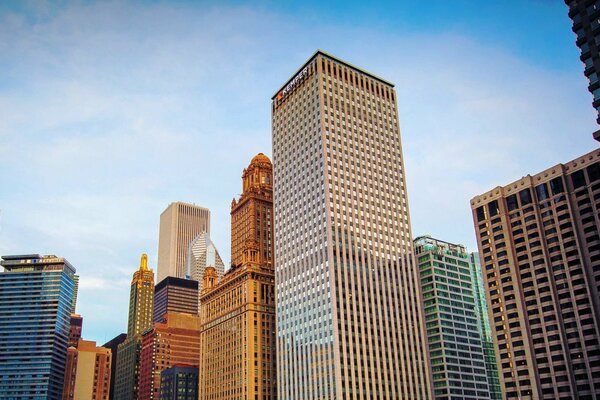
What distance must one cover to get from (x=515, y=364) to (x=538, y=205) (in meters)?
49.3

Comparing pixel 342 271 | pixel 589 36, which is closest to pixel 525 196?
pixel 342 271

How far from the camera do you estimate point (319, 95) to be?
193 m

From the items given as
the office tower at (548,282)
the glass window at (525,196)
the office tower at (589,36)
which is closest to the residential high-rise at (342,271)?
the office tower at (548,282)

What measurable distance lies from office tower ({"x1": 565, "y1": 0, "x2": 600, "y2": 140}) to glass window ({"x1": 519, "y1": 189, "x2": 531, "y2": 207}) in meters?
84.0

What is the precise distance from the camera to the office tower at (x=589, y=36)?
109 metres

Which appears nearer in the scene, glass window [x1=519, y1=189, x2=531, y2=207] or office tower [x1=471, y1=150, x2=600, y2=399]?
office tower [x1=471, y1=150, x2=600, y2=399]

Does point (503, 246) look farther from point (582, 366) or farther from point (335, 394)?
point (335, 394)

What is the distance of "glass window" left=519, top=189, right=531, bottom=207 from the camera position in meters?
194

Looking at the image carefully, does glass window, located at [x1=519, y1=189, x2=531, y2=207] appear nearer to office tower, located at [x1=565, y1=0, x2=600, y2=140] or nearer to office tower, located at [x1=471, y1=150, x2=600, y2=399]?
office tower, located at [x1=471, y1=150, x2=600, y2=399]

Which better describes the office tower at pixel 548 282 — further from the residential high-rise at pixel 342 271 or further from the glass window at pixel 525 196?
the residential high-rise at pixel 342 271

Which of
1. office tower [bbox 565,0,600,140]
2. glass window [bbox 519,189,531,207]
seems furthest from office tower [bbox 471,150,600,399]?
office tower [bbox 565,0,600,140]

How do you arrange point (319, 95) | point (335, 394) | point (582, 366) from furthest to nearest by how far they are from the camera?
1. point (319, 95)
2. point (582, 366)
3. point (335, 394)

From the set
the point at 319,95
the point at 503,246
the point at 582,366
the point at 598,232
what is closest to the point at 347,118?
the point at 319,95

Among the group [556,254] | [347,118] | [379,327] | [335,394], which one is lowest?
[335,394]
